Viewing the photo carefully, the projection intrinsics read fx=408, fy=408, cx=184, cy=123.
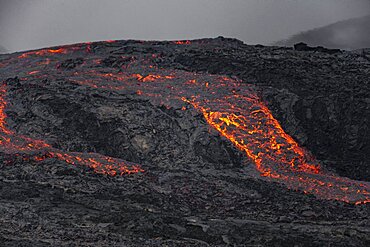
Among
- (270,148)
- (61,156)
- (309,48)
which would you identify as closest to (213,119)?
(270,148)

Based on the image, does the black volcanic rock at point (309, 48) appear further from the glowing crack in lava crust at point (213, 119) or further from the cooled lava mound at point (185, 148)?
the glowing crack in lava crust at point (213, 119)

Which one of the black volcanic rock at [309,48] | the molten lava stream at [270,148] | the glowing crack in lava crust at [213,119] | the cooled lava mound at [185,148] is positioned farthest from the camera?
the black volcanic rock at [309,48]

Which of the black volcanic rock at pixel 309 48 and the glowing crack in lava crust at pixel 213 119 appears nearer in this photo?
the glowing crack in lava crust at pixel 213 119

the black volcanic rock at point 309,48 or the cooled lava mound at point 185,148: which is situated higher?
the black volcanic rock at point 309,48

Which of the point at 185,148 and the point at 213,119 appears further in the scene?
the point at 213,119

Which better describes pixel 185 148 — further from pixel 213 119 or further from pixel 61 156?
pixel 61 156

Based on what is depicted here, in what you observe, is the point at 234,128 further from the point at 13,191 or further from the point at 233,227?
the point at 13,191

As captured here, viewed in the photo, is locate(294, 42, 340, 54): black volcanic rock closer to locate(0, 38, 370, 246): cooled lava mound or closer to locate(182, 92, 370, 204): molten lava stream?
locate(0, 38, 370, 246): cooled lava mound

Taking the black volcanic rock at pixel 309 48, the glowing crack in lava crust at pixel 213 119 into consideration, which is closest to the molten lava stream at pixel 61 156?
the glowing crack in lava crust at pixel 213 119
